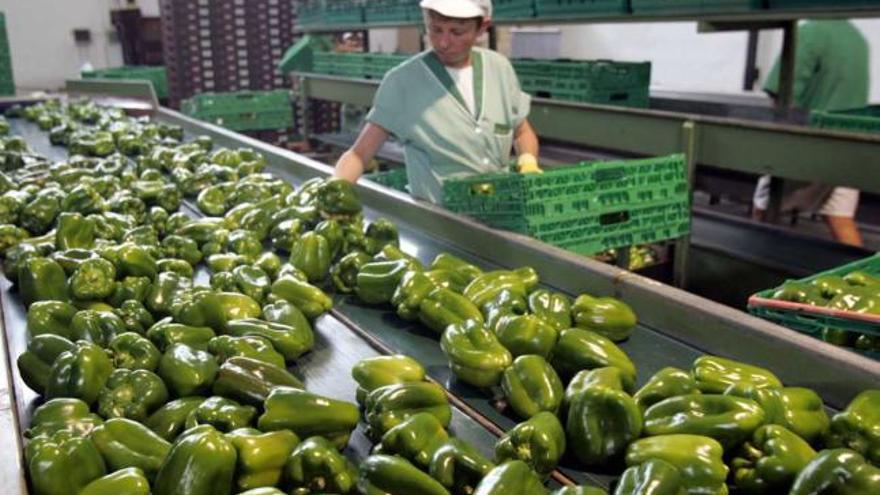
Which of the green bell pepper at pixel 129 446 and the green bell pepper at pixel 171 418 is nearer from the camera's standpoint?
the green bell pepper at pixel 129 446

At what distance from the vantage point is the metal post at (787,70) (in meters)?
4.82

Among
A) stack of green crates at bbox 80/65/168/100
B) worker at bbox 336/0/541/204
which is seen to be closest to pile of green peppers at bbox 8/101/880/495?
worker at bbox 336/0/541/204

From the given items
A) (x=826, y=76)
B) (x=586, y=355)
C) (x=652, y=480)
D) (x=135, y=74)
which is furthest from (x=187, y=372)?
(x=135, y=74)

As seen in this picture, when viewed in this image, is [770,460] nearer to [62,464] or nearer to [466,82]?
[62,464]

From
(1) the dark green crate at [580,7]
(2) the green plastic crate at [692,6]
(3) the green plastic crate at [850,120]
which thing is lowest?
(3) the green plastic crate at [850,120]

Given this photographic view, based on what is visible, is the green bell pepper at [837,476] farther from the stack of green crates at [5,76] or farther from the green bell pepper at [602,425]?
the stack of green crates at [5,76]

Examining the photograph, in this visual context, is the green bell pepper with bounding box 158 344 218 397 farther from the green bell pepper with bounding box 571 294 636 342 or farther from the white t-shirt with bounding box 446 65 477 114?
the white t-shirt with bounding box 446 65 477 114

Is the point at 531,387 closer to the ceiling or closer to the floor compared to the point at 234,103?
closer to the floor

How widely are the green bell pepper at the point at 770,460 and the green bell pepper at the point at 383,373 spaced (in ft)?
2.19

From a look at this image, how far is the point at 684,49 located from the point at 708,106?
574 centimetres

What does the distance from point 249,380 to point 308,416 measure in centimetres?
19

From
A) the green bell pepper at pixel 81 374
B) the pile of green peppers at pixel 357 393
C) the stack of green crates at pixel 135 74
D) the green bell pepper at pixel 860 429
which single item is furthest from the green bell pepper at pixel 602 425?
the stack of green crates at pixel 135 74

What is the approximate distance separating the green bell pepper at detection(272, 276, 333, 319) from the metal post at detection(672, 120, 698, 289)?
2164mm

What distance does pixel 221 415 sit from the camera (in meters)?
1.50
